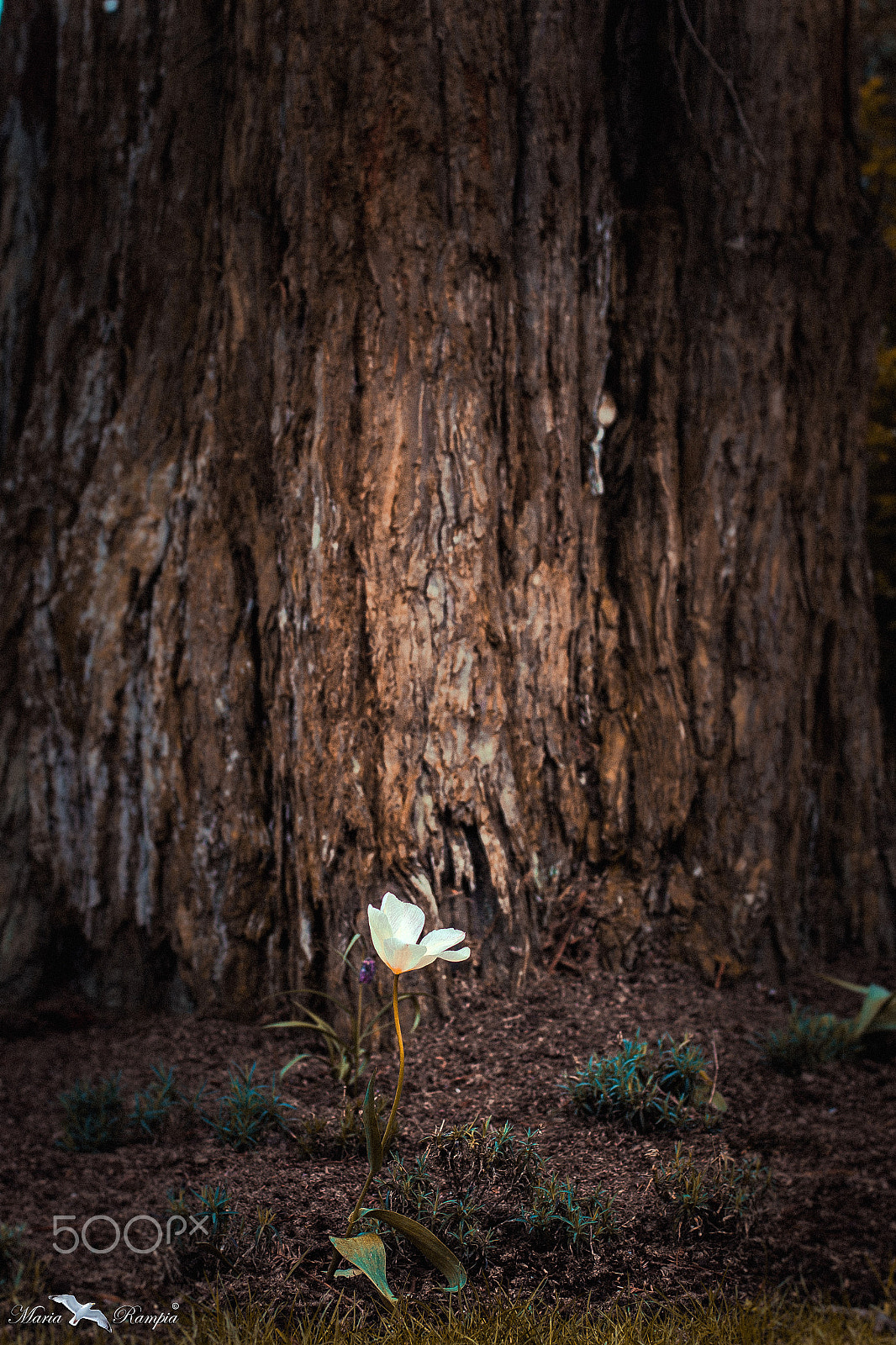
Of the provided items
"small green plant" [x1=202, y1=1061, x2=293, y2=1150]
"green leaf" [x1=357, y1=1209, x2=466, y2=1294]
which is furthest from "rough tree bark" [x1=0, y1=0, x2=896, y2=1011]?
"green leaf" [x1=357, y1=1209, x2=466, y2=1294]

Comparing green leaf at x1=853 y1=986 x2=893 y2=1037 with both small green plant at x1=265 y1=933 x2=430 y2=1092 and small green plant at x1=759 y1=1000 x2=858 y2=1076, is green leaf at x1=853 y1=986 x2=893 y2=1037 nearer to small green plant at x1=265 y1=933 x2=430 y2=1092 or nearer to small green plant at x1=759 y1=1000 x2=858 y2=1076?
small green plant at x1=759 y1=1000 x2=858 y2=1076

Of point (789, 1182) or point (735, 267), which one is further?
point (735, 267)

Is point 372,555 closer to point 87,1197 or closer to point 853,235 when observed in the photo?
point 87,1197

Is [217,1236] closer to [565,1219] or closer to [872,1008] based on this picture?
[565,1219]

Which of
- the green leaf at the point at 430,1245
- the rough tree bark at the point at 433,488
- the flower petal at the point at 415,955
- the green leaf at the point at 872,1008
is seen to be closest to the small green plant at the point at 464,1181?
the green leaf at the point at 430,1245

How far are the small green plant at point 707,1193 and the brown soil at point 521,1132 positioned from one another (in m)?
0.03

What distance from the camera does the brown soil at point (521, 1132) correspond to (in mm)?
2014

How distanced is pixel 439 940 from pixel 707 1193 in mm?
898

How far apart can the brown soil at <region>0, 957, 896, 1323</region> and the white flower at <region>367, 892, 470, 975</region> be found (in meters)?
0.64

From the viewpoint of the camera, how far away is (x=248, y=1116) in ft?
7.83

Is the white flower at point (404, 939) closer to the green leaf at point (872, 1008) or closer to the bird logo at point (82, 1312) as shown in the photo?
the bird logo at point (82, 1312)

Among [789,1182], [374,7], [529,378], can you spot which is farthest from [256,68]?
[789,1182]

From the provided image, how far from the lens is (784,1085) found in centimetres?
263

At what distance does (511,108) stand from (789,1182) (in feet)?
10.4
